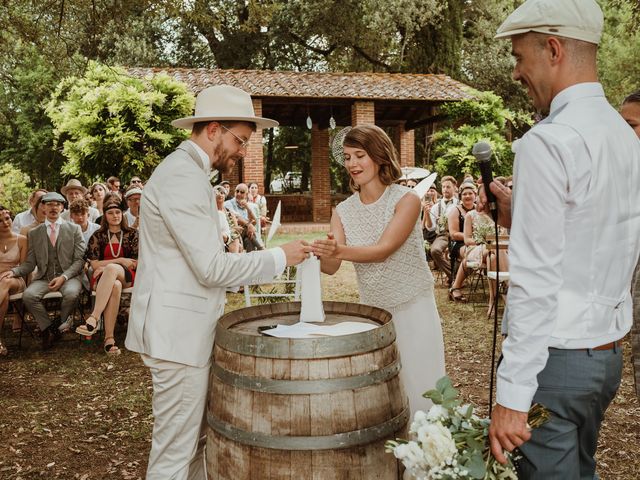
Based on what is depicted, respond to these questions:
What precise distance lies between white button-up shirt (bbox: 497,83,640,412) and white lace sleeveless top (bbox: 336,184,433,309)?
4.82ft

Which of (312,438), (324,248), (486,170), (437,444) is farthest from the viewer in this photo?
(324,248)

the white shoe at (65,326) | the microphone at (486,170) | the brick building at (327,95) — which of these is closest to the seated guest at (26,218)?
the white shoe at (65,326)

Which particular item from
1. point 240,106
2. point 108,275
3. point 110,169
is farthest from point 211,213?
point 110,169

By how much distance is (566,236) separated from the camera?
1.54 meters

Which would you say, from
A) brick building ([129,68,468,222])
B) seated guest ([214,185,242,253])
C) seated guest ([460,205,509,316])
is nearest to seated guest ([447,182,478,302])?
seated guest ([460,205,509,316])

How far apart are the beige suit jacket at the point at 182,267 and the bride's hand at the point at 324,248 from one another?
238 millimetres

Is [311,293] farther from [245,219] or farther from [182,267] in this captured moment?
[245,219]

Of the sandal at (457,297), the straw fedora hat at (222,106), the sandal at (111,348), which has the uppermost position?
the straw fedora hat at (222,106)

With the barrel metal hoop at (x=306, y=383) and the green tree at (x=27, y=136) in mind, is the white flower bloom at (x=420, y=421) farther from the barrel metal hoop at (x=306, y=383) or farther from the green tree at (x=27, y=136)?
Result: the green tree at (x=27, y=136)

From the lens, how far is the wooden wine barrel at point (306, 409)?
2174 mm

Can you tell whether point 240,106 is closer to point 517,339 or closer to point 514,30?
point 514,30

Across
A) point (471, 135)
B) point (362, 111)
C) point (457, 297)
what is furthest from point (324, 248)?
point (362, 111)

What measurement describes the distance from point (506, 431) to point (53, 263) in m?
6.72

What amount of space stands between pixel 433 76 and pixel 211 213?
1958 centimetres
